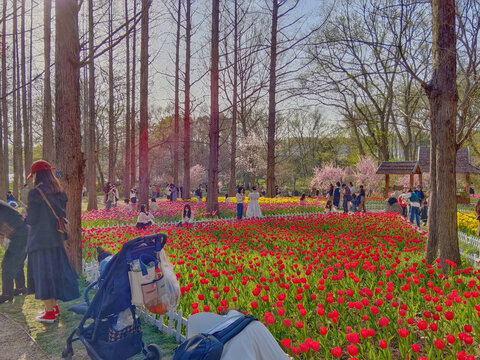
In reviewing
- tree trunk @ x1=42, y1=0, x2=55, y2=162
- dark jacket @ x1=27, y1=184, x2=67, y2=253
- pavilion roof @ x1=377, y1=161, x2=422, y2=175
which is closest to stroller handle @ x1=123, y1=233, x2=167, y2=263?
dark jacket @ x1=27, y1=184, x2=67, y2=253

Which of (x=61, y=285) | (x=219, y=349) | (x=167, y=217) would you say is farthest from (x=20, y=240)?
(x=167, y=217)

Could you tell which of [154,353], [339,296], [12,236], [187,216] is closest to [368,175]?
[187,216]

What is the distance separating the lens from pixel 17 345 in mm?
3961

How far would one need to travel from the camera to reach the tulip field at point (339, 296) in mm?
3178

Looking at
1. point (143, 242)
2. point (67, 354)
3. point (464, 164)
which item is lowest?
point (67, 354)

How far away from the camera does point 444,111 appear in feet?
20.6

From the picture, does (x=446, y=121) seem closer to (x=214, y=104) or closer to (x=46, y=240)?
(x=46, y=240)

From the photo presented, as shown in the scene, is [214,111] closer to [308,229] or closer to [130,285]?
[308,229]

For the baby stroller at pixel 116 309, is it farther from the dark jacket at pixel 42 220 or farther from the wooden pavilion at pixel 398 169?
the wooden pavilion at pixel 398 169

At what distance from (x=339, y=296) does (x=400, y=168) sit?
26.9 metres

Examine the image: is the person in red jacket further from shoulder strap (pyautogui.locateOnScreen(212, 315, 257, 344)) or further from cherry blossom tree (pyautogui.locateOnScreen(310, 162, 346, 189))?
cherry blossom tree (pyautogui.locateOnScreen(310, 162, 346, 189))

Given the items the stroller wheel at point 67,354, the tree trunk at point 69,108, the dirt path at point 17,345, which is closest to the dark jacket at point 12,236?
the dirt path at point 17,345

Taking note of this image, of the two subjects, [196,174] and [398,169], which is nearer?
[398,169]

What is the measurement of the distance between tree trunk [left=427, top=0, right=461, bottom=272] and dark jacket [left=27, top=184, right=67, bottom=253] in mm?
6008
